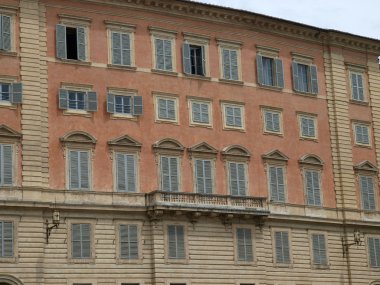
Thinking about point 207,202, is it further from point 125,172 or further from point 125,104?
point 125,104

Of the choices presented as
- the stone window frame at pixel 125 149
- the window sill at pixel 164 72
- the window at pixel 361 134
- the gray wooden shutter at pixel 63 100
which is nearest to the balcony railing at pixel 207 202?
the stone window frame at pixel 125 149

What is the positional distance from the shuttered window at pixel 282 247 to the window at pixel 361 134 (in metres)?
9.21

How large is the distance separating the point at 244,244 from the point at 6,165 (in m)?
13.9

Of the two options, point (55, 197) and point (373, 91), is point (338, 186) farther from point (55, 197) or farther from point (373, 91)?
point (55, 197)

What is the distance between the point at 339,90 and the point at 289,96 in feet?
13.7

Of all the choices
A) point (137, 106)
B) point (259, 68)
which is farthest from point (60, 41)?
point (259, 68)

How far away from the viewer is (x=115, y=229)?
1774 inches

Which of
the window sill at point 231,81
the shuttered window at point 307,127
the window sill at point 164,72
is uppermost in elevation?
the window sill at point 231,81

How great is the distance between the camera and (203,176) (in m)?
48.8

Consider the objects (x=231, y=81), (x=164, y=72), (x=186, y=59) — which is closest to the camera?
(x=164, y=72)

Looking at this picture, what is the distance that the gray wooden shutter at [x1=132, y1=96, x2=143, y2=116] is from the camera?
155 feet

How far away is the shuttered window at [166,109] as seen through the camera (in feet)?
158

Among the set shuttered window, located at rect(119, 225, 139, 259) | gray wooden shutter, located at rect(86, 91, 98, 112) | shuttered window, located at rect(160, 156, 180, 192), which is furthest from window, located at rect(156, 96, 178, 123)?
shuttered window, located at rect(119, 225, 139, 259)

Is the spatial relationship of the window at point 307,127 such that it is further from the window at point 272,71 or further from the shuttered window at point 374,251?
the shuttered window at point 374,251
